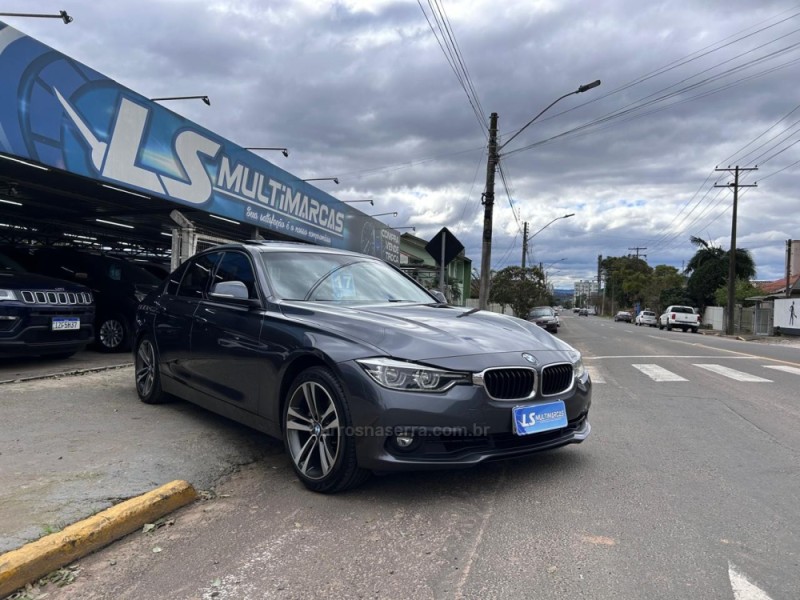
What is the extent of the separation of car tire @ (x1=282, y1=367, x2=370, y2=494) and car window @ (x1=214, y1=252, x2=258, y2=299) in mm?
1038

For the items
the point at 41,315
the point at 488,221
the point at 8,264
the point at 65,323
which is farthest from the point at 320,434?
the point at 488,221

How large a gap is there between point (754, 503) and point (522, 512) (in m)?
1.49

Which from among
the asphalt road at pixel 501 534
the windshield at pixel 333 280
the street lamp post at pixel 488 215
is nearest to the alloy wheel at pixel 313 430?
the asphalt road at pixel 501 534

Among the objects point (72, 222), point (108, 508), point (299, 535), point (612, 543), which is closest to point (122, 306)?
point (72, 222)

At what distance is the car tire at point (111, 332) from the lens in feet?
31.0

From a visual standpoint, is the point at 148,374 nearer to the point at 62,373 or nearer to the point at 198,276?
the point at 198,276

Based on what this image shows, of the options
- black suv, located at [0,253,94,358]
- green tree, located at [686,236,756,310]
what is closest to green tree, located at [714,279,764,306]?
green tree, located at [686,236,756,310]

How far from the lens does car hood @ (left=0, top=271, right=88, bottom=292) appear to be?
689cm

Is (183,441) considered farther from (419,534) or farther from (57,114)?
(57,114)

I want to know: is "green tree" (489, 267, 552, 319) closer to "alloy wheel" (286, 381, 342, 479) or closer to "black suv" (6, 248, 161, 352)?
"black suv" (6, 248, 161, 352)

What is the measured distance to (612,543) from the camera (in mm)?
2924

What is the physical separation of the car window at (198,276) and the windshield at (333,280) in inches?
34.8

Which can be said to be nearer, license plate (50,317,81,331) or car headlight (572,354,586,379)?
car headlight (572,354,586,379)

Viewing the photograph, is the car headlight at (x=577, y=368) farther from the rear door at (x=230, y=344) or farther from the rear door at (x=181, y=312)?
the rear door at (x=181, y=312)
